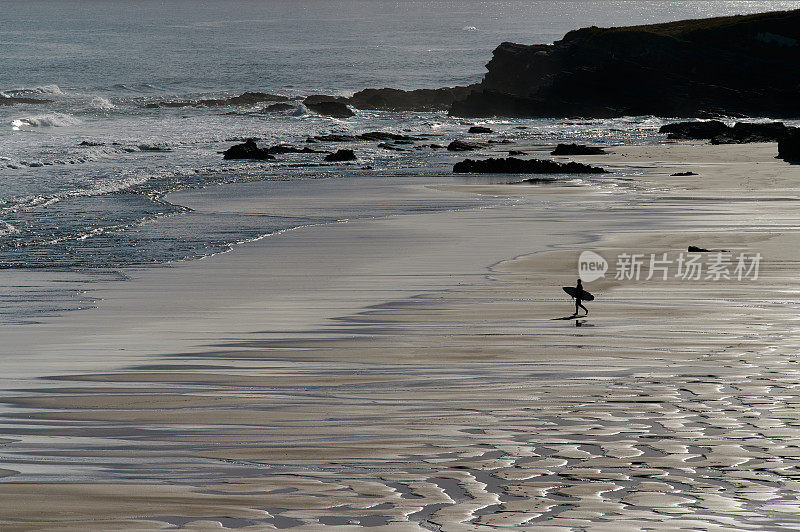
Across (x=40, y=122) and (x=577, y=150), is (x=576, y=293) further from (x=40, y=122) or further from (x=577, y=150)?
(x=40, y=122)

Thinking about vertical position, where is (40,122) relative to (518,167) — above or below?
above

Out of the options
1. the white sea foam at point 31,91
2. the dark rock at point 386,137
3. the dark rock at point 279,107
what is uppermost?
the white sea foam at point 31,91

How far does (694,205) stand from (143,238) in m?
8.93

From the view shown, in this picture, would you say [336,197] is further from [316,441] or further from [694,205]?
[316,441]

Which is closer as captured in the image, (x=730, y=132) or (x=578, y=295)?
(x=578, y=295)

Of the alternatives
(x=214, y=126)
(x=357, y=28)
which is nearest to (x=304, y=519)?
(x=214, y=126)

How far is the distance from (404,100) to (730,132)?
87.8 feet

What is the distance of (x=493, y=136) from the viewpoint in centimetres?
3428

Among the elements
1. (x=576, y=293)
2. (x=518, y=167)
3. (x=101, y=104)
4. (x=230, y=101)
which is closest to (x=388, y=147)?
(x=518, y=167)

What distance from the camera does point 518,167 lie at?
2183cm

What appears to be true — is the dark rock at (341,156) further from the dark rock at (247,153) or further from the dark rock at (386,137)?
the dark rock at (386,137)

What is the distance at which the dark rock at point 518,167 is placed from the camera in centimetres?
2136
